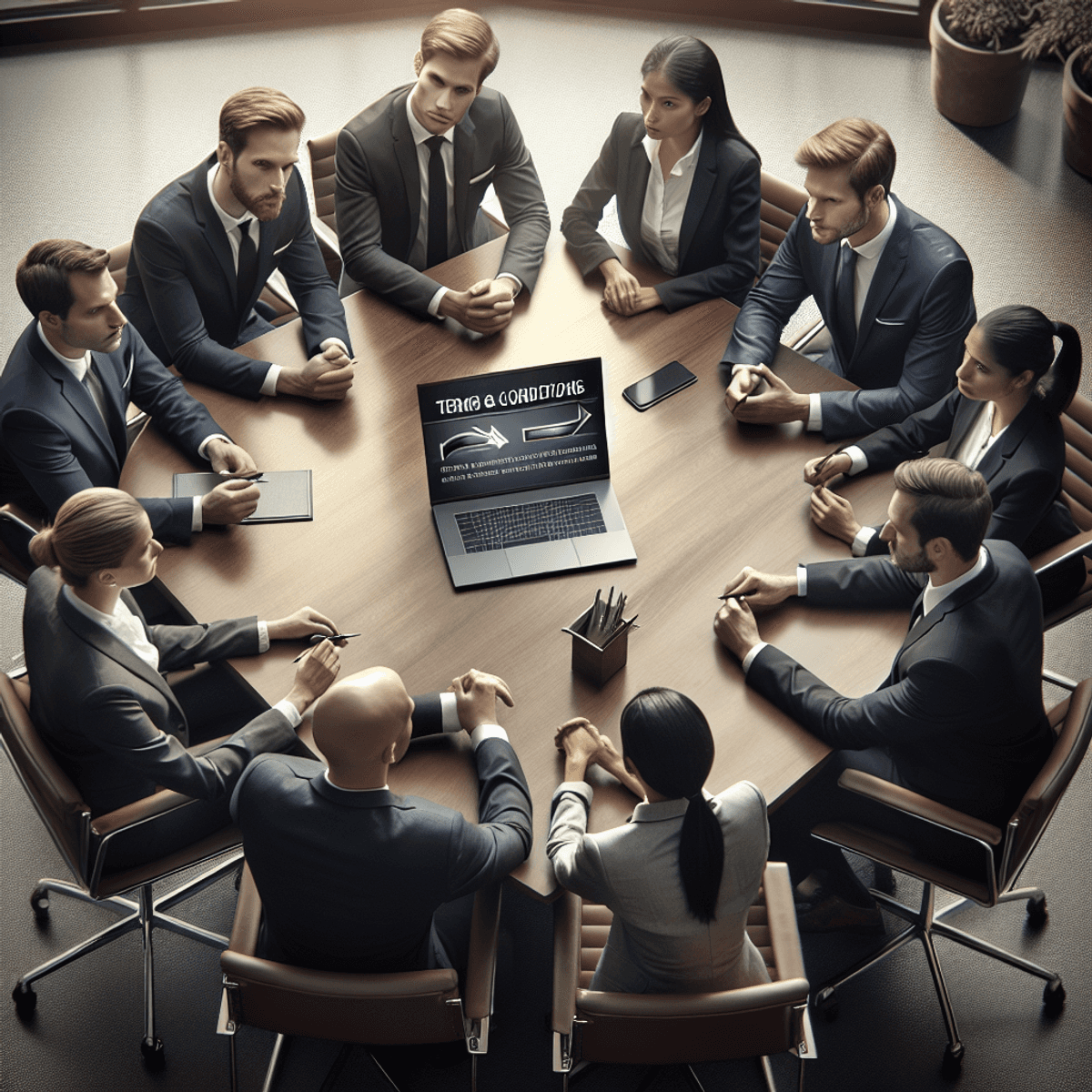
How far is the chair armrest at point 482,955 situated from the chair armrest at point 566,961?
0.14m

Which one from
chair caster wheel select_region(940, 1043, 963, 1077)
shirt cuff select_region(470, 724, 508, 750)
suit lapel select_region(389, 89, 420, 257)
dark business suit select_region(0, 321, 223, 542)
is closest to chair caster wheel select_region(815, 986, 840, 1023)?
chair caster wheel select_region(940, 1043, 963, 1077)

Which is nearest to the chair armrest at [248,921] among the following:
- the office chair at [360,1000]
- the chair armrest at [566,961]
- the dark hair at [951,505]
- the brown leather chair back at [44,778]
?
the office chair at [360,1000]

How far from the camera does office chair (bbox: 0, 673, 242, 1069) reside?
281 cm

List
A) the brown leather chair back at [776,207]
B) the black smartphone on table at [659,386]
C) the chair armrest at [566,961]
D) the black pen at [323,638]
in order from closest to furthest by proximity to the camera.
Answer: the chair armrest at [566,961]
the black pen at [323,638]
the black smartphone on table at [659,386]
the brown leather chair back at [776,207]

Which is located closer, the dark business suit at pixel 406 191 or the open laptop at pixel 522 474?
the open laptop at pixel 522 474

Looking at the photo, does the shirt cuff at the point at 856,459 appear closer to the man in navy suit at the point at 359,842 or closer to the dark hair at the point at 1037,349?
the dark hair at the point at 1037,349

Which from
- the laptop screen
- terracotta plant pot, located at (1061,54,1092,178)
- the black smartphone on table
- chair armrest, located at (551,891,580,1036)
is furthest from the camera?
terracotta plant pot, located at (1061,54,1092,178)

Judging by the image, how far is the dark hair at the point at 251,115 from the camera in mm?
3607

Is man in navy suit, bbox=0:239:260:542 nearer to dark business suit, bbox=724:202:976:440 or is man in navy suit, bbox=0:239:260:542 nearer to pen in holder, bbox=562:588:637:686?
pen in holder, bbox=562:588:637:686

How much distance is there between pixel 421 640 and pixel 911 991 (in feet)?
5.49

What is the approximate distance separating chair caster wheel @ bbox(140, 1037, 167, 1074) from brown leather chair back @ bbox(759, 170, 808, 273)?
10.0 ft

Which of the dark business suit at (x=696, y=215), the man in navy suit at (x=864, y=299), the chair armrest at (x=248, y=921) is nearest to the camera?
the chair armrest at (x=248, y=921)

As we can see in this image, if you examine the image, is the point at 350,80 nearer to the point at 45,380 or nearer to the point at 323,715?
the point at 45,380

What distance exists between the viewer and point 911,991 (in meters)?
3.43
